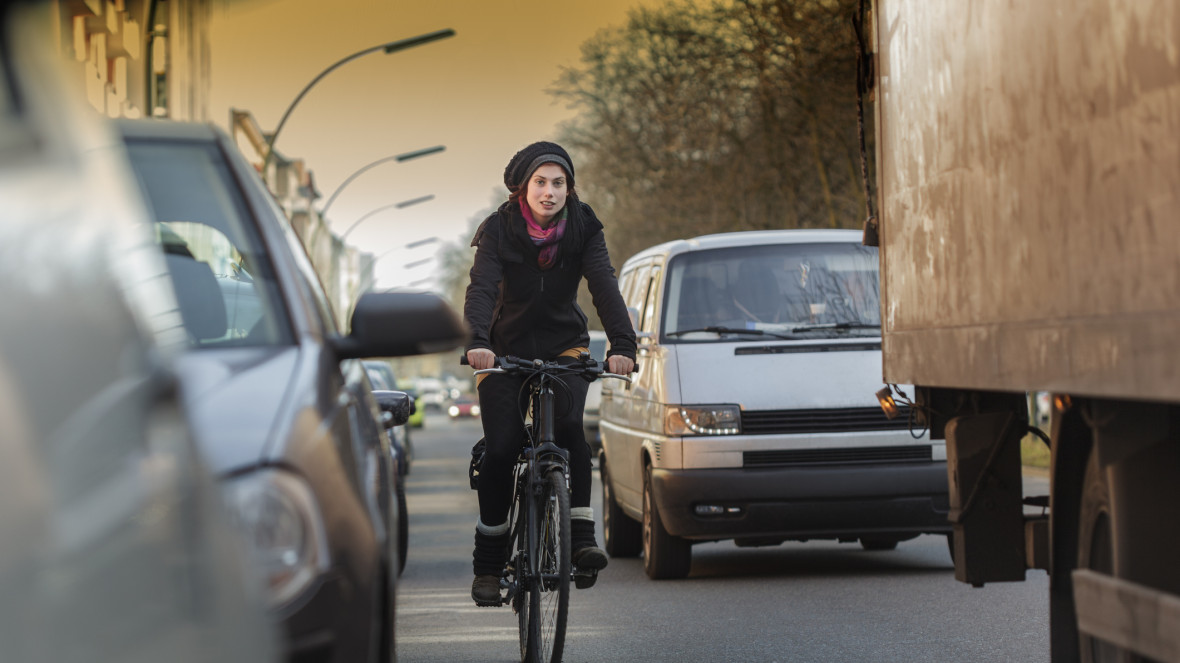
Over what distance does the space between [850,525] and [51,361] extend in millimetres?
7967

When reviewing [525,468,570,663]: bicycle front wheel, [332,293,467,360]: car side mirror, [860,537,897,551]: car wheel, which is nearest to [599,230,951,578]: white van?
[860,537,897,551]: car wheel

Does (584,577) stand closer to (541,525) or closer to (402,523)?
(541,525)

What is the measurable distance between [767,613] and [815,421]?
1568mm

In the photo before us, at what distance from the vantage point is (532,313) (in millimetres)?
7109

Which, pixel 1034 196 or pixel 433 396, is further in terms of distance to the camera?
pixel 433 396

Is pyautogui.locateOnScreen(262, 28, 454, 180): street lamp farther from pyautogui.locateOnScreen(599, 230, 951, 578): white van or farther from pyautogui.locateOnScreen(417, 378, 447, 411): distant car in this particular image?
pyautogui.locateOnScreen(417, 378, 447, 411): distant car

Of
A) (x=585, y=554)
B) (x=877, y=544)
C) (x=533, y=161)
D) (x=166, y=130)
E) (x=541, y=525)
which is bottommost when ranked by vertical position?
Result: (x=877, y=544)

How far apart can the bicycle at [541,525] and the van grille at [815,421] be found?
288 centimetres

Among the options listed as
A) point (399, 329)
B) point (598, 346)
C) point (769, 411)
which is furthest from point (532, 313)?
point (598, 346)

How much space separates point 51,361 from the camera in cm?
186

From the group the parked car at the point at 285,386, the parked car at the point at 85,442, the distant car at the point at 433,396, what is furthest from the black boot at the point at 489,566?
the distant car at the point at 433,396

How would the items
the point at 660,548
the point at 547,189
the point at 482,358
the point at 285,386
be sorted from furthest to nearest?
1. the point at 660,548
2. the point at 547,189
3. the point at 482,358
4. the point at 285,386

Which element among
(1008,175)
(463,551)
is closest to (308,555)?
A: (1008,175)

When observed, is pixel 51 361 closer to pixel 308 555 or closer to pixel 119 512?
pixel 119 512
